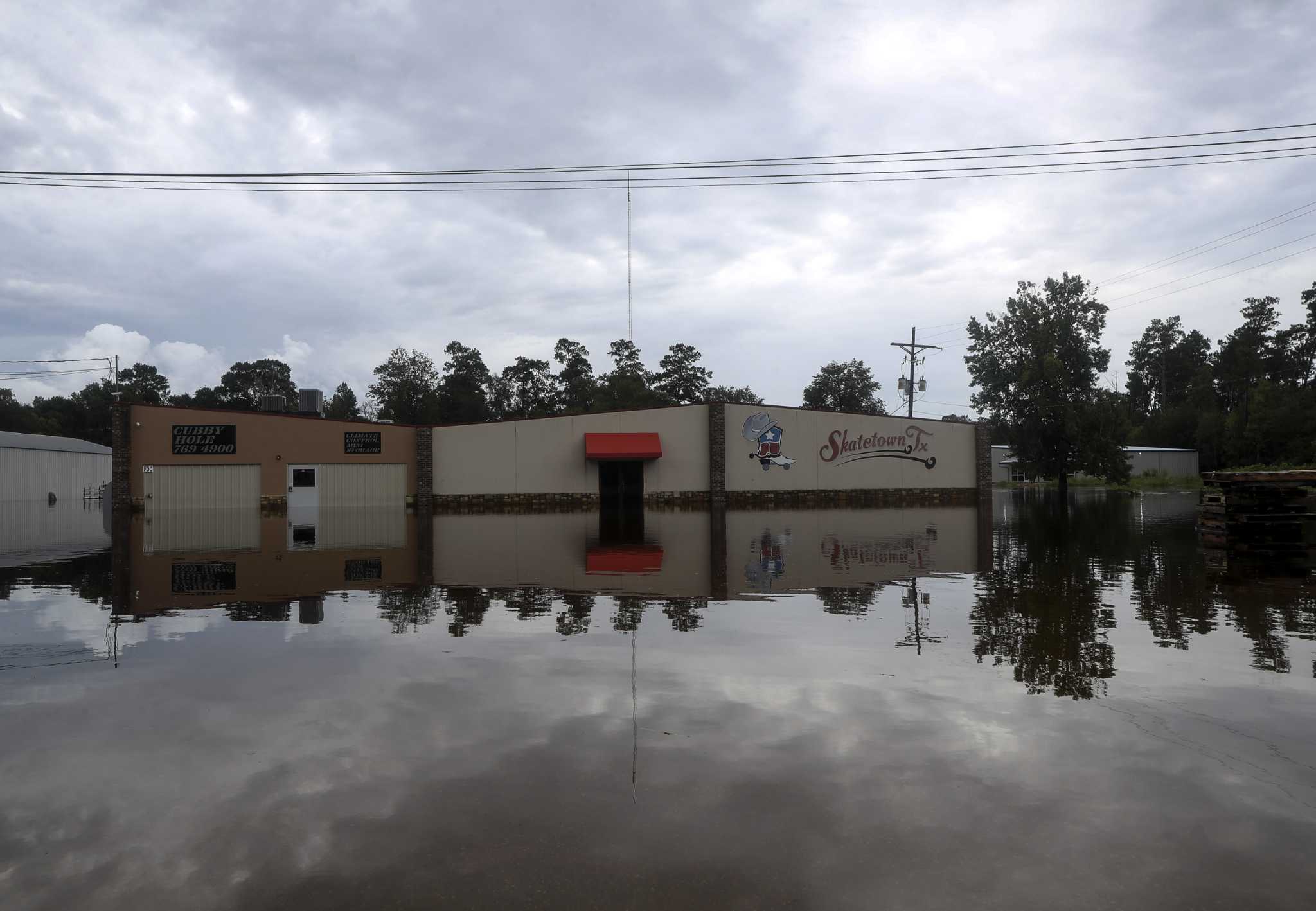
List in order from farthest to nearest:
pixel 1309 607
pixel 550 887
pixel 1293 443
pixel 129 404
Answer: pixel 1293 443
pixel 129 404
pixel 1309 607
pixel 550 887

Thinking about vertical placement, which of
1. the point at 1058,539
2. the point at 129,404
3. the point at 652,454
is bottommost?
the point at 1058,539

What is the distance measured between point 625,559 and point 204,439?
24.6 meters

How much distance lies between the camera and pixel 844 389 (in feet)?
269

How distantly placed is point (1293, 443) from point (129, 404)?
7145 cm

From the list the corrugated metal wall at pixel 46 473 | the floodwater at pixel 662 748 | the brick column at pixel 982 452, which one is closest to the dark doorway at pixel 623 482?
the brick column at pixel 982 452

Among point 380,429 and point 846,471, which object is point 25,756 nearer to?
point 380,429

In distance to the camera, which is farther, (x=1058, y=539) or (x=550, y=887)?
(x=1058, y=539)

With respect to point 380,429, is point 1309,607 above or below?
below

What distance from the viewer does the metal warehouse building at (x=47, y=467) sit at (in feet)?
151

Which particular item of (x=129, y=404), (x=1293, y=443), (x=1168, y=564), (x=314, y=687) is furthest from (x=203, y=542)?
(x=1293, y=443)

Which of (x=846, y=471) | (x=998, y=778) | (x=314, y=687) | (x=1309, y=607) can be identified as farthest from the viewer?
(x=846, y=471)

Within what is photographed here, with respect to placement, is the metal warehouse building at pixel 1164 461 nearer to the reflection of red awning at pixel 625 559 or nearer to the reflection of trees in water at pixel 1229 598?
the reflection of trees in water at pixel 1229 598

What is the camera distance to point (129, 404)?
105 ft

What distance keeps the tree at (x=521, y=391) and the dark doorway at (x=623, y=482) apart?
46.6 metres
